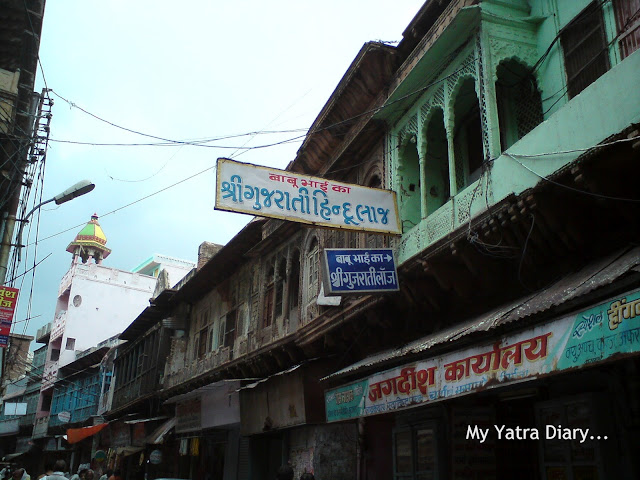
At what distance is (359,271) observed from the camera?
8719 mm

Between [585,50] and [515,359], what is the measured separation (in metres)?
3.94

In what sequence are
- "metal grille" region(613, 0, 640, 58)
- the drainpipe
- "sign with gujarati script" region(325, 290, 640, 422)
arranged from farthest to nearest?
the drainpipe → "metal grille" region(613, 0, 640, 58) → "sign with gujarati script" region(325, 290, 640, 422)

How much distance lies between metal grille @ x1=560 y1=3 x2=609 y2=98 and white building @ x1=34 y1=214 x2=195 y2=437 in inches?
1514

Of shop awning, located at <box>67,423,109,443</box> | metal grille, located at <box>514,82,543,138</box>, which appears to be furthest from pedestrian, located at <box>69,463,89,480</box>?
metal grille, located at <box>514,82,543,138</box>

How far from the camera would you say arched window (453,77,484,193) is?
29.9ft

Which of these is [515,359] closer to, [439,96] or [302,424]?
[439,96]

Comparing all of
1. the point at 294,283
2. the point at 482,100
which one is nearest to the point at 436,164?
the point at 482,100

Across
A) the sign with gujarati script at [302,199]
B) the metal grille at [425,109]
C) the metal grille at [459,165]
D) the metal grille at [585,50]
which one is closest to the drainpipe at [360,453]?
the sign with gujarati script at [302,199]

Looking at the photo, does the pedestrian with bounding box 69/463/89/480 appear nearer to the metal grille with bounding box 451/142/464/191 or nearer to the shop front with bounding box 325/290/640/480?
the shop front with bounding box 325/290/640/480

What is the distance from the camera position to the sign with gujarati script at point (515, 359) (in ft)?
14.2

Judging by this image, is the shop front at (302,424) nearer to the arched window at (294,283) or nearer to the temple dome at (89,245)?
the arched window at (294,283)

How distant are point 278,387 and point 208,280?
26.6 ft

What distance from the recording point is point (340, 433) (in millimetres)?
11148

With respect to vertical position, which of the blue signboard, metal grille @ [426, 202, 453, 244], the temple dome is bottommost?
the blue signboard
